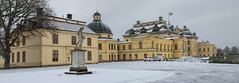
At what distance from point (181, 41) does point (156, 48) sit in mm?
14282

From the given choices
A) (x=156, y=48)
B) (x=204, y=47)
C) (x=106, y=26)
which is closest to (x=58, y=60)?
(x=106, y=26)

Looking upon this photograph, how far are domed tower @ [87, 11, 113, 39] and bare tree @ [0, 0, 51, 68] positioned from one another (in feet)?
100.0

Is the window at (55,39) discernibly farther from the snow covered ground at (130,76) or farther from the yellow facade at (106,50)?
the yellow facade at (106,50)

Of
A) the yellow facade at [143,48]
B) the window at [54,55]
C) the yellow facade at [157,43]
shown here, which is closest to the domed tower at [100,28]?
the yellow facade at [143,48]

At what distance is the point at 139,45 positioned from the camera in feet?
210

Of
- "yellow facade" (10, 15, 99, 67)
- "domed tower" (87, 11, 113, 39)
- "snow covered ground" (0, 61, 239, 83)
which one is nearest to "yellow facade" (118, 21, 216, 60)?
"domed tower" (87, 11, 113, 39)

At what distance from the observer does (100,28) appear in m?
61.2

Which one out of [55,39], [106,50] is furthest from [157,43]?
[55,39]

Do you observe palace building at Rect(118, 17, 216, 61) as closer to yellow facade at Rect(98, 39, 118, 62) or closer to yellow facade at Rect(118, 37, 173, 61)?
yellow facade at Rect(118, 37, 173, 61)

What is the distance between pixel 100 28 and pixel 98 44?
492cm

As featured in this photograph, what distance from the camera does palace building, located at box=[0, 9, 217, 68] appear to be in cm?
3494

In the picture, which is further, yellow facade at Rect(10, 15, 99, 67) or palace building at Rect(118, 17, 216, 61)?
palace building at Rect(118, 17, 216, 61)

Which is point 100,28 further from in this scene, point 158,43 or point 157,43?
point 158,43

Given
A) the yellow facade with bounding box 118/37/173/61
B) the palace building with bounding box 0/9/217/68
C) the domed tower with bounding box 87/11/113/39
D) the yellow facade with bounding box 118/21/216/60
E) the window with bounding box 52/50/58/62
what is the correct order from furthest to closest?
the yellow facade with bounding box 118/21/216/60
the yellow facade with bounding box 118/37/173/61
the domed tower with bounding box 87/11/113/39
the window with bounding box 52/50/58/62
the palace building with bounding box 0/9/217/68
